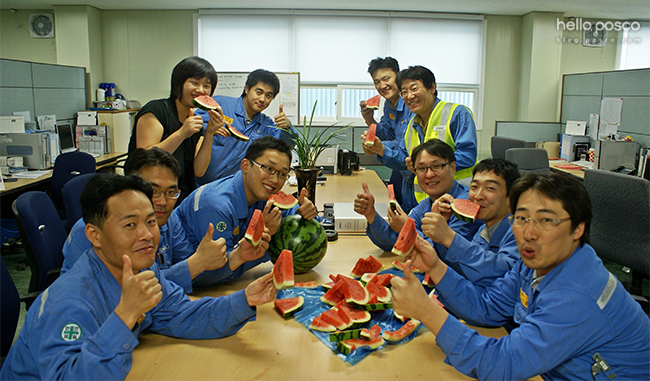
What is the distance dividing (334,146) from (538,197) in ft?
13.7

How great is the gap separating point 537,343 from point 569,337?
0.31ft

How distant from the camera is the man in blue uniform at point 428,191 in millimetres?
2527

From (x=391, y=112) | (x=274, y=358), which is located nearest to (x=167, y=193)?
(x=274, y=358)

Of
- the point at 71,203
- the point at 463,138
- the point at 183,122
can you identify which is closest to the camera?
the point at 183,122

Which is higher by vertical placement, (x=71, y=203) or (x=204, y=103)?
(x=204, y=103)

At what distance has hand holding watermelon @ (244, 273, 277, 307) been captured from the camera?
5.49 ft

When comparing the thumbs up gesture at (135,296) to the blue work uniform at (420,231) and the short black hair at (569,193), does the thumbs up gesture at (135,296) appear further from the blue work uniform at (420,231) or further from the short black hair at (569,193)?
the blue work uniform at (420,231)

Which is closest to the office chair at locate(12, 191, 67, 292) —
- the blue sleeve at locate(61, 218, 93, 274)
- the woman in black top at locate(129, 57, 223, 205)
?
the woman in black top at locate(129, 57, 223, 205)

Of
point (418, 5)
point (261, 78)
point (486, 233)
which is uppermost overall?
point (418, 5)

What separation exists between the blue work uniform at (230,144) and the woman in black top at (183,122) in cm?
28

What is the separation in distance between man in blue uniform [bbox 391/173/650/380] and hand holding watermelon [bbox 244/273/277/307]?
0.47 m

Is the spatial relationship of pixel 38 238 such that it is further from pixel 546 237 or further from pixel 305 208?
pixel 546 237

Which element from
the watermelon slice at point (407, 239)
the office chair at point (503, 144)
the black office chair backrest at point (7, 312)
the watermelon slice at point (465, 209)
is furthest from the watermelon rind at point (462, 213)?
the office chair at point (503, 144)

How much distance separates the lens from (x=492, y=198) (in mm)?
2195
